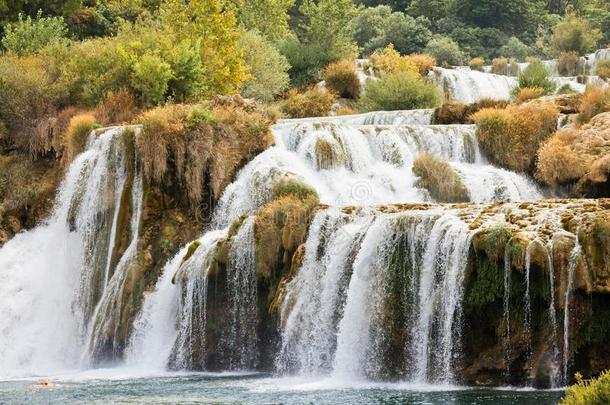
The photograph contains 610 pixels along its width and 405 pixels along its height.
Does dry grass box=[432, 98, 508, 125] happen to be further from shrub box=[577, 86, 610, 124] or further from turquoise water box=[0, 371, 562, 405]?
turquoise water box=[0, 371, 562, 405]

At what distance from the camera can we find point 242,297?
21312mm

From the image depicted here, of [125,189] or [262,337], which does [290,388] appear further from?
[125,189]

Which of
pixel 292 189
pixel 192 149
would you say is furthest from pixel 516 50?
pixel 292 189

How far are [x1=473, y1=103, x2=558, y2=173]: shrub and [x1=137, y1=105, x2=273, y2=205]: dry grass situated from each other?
274 inches

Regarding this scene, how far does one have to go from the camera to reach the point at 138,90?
30641 millimetres

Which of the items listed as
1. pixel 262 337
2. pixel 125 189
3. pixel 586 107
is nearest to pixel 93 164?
pixel 125 189

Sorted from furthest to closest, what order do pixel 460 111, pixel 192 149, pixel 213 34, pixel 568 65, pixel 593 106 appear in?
pixel 568 65, pixel 213 34, pixel 460 111, pixel 593 106, pixel 192 149

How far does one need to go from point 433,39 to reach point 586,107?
33.6 metres

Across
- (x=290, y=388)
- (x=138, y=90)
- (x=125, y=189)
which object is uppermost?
(x=138, y=90)

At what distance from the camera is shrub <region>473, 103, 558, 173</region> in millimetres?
25734

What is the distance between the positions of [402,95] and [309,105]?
4.05 metres

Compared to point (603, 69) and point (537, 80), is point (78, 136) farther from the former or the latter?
point (603, 69)

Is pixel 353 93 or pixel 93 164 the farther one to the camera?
pixel 353 93

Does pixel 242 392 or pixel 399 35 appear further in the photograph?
pixel 399 35
